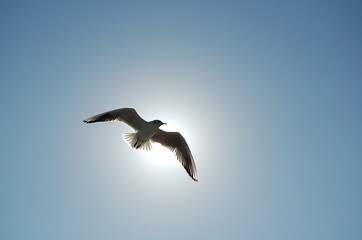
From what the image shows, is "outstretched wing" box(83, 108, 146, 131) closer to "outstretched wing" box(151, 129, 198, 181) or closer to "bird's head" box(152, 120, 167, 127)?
"bird's head" box(152, 120, 167, 127)

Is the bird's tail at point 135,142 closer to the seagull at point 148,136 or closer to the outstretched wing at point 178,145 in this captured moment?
the seagull at point 148,136

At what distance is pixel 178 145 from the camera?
924 centimetres

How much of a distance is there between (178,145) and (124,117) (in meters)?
1.87

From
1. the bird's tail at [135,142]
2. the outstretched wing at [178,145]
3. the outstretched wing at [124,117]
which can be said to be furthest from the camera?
the outstretched wing at [178,145]

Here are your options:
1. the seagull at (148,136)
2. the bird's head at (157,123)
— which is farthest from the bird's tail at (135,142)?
the bird's head at (157,123)

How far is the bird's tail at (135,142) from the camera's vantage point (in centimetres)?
880

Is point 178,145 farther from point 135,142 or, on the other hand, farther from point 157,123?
point 135,142

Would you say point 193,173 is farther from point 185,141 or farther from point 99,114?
point 99,114

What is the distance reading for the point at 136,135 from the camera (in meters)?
8.70

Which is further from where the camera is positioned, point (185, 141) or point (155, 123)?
point (185, 141)

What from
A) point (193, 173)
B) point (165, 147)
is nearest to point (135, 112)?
point (165, 147)

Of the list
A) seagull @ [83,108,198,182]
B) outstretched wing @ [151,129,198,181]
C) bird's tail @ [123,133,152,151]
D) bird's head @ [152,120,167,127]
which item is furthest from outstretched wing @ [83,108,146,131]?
outstretched wing @ [151,129,198,181]

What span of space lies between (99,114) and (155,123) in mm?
1616

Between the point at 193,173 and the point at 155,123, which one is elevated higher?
the point at 155,123
